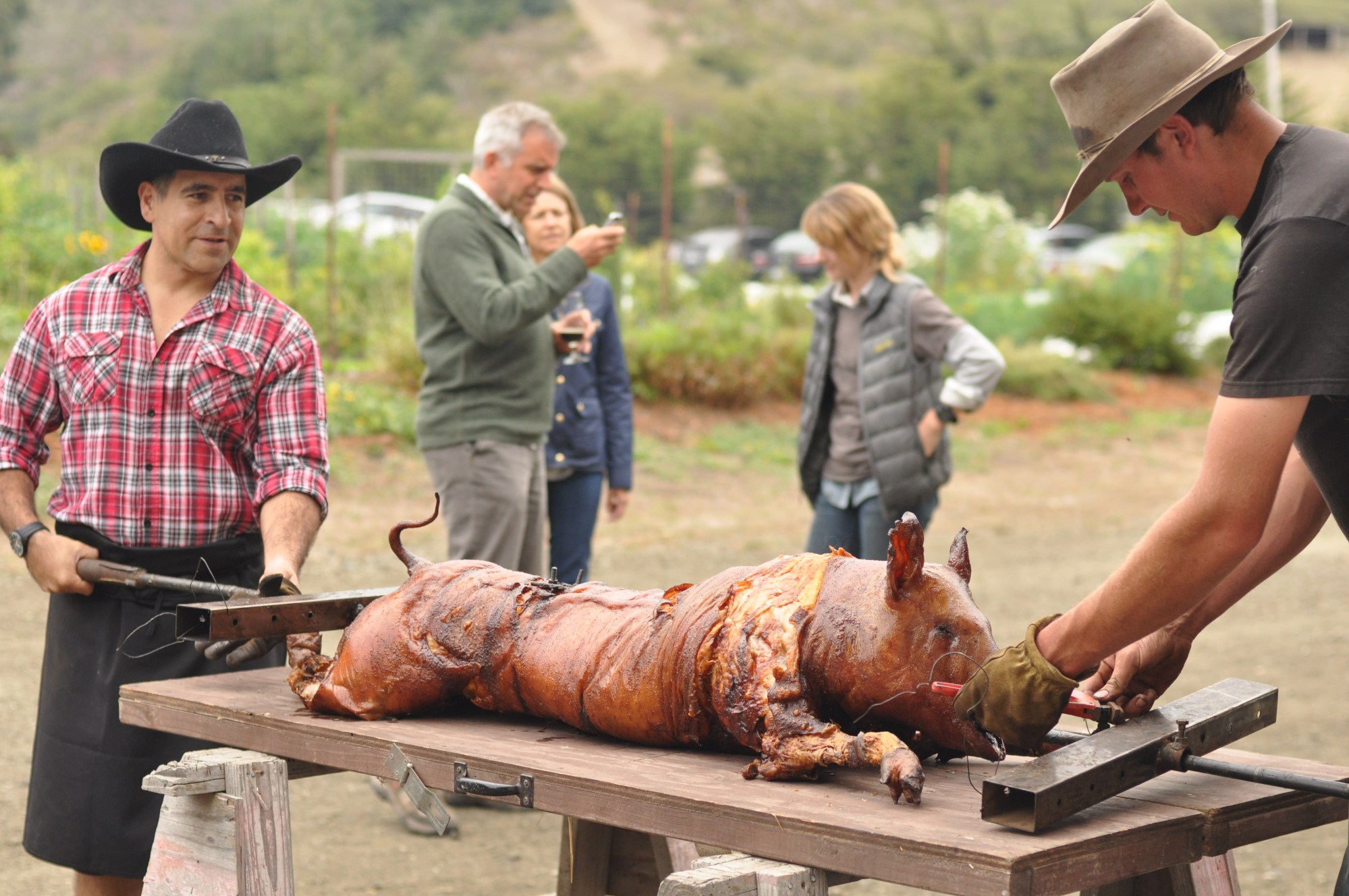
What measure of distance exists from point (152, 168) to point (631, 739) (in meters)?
2.09

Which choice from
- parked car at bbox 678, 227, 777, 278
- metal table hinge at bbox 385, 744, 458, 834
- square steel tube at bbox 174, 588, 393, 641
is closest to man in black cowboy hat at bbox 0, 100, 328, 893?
square steel tube at bbox 174, 588, 393, 641

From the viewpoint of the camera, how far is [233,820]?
3.06 m

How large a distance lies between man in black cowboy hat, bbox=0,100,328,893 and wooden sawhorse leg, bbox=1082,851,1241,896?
85.8 inches

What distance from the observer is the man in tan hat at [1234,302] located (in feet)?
7.54

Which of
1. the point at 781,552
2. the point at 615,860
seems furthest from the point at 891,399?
the point at 781,552

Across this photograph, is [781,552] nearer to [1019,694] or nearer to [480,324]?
[480,324]

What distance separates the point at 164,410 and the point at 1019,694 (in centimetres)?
242

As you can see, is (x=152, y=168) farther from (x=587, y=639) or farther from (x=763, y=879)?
(x=763, y=879)

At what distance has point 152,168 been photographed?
3852 mm

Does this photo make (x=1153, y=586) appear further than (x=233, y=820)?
No

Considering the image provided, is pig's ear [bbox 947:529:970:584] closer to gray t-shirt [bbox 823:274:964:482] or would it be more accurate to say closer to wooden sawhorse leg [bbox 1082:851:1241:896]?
wooden sawhorse leg [bbox 1082:851:1241:896]

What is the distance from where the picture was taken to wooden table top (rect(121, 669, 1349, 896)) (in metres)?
2.23

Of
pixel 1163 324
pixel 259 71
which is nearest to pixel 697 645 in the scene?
pixel 1163 324

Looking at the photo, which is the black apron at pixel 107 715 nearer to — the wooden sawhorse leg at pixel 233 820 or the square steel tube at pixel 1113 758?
the wooden sawhorse leg at pixel 233 820
